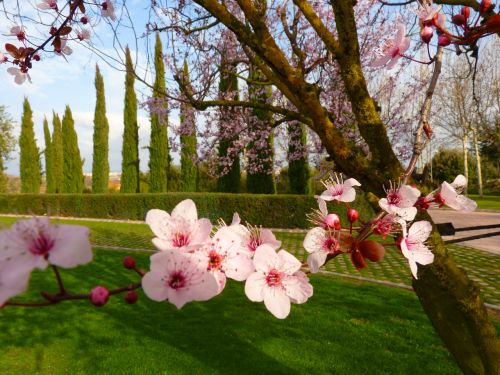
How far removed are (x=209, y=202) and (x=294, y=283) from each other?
49.0 ft

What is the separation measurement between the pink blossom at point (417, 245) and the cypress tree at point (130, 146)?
24.0 meters

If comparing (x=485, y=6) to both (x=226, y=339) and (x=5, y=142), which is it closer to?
(x=226, y=339)

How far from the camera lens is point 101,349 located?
407cm

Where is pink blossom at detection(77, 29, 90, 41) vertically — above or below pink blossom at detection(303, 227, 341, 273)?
above

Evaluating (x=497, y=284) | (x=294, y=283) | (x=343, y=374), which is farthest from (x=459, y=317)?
(x=497, y=284)

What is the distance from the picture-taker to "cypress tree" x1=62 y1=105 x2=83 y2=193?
1069 inches

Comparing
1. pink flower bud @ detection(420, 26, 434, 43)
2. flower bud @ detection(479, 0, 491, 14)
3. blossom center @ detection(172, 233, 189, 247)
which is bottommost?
blossom center @ detection(172, 233, 189, 247)

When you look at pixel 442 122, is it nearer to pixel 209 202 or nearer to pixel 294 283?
pixel 209 202

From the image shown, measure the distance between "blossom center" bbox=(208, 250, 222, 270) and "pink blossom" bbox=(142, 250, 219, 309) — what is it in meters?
0.05

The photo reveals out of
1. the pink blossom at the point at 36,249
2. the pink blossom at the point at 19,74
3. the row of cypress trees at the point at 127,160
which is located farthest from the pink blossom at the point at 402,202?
the row of cypress trees at the point at 127,160

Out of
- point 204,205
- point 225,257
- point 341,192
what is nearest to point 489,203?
point 204,205

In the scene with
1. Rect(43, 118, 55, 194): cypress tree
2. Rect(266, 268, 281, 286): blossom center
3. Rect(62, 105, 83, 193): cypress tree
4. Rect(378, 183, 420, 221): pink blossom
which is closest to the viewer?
Rect(266, 268, 281, 286): blossom center

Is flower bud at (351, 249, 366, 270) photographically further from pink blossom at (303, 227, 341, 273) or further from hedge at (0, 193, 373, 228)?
hedge at (0, 193, 373, 228)

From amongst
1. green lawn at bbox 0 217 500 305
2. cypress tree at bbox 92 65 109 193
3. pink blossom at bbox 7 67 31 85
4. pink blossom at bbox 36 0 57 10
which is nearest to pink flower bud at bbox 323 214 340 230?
pink blossom at bbox 7 67 31 85
